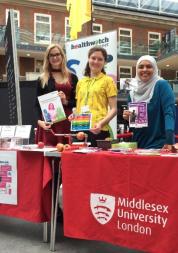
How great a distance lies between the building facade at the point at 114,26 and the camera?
3170 centimetres

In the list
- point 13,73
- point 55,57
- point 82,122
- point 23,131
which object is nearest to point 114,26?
point 13,73

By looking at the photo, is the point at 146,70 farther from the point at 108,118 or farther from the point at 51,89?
the point at 51,89

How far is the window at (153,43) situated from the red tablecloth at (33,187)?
1252 inches

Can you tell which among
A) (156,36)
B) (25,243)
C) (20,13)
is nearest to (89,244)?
(25,243)

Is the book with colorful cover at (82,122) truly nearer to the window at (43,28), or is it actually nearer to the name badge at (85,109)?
the name badge at (85,109)

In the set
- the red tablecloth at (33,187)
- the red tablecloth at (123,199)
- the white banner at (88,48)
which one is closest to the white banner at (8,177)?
the red tablecloth at (33,187)

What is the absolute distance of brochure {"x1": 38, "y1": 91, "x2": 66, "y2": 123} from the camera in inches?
180

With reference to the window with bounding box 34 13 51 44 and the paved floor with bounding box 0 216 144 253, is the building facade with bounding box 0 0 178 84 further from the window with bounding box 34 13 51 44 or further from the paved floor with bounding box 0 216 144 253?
the paved floor with bounding box 0 216 144 253

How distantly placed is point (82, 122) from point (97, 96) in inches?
12.8

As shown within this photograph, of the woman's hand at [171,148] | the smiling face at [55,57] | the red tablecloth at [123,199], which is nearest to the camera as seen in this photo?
the red tablecloth at [123,199]

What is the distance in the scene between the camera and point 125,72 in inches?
1458

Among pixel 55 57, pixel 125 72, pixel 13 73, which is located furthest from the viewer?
pixel 125 72

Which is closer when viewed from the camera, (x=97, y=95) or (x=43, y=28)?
(x=97, y=95)

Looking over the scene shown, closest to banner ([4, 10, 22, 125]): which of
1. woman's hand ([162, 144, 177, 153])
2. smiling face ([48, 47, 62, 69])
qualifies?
smiling face ([48, 47, 62, 69])
